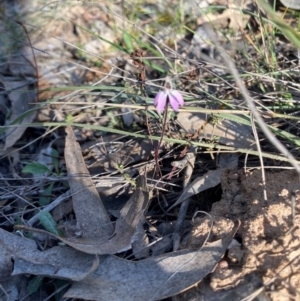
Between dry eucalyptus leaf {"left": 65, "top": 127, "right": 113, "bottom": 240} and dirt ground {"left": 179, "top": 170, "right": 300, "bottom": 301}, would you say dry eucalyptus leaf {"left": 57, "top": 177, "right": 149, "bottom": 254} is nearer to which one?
dry eucalyptus leaf {"left": 65, "top": 127, "right": 113, "bottom": 240}

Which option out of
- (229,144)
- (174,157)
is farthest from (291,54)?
(174,157)

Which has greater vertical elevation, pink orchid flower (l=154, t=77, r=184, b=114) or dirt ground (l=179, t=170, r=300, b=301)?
pink orchid flower (l=154, t=77, r=184, b=114)


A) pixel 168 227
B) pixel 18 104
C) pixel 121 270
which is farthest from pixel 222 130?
pixel 18 104

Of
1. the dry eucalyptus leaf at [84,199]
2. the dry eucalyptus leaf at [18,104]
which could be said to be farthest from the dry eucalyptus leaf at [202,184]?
the dry eucalyptus leaf at [18,104]

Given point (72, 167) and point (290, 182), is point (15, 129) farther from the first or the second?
point (290, 182)

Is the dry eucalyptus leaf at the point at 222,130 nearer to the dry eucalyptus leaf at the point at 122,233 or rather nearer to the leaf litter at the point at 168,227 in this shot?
the leaf litter at the point at 168,227

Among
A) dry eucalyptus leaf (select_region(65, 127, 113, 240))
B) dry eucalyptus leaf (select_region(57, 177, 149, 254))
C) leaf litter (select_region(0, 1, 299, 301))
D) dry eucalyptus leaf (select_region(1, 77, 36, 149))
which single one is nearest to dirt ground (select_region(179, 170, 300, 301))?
leaf litter (select_region(0, 1, 299, 301))
